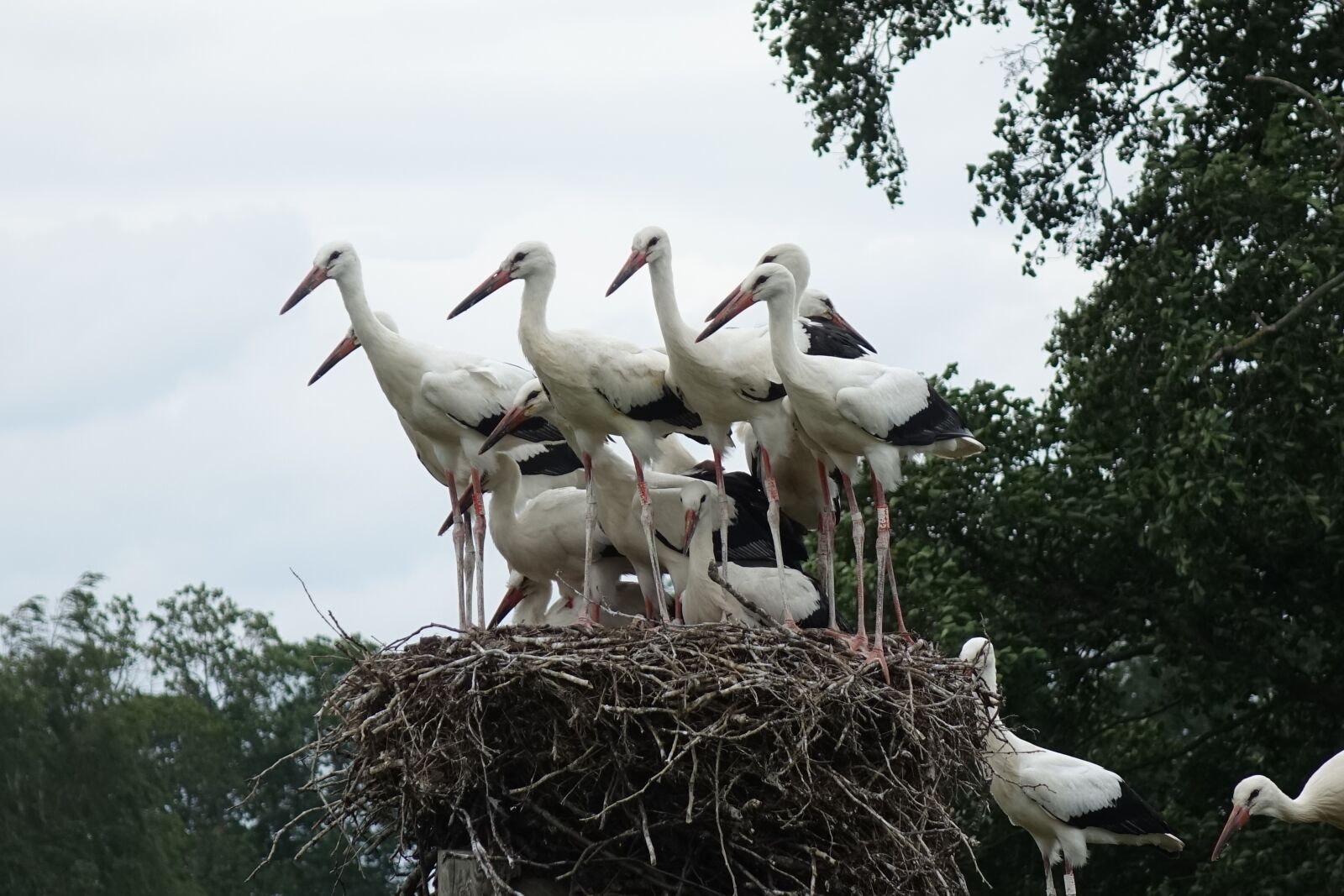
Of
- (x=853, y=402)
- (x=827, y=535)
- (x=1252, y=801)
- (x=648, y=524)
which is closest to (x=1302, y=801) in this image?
(x=1252, y=801)

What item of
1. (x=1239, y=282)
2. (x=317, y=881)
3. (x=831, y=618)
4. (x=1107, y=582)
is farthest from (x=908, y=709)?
(x=317, y=881)

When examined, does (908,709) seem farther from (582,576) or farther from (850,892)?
(582,576)

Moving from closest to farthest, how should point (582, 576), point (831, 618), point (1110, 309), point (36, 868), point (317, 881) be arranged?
point (831, 618) → point (582, 576) → point (1110, 309) → point (36, 868) → point (317, 881)

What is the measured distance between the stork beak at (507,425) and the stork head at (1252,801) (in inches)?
208

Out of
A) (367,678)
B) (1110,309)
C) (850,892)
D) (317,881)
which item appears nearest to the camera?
(850,892)

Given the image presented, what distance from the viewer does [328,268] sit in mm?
9344

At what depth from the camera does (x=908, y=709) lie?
24.0ft

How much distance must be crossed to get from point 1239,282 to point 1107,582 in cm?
291

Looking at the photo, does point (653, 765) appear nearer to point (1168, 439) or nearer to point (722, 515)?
point (722, 515)

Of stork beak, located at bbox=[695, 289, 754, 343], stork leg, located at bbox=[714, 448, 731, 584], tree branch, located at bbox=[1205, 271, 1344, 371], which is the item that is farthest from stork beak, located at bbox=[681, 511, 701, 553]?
tree branch, located at bbox=[1205, 271, 1344, 371]

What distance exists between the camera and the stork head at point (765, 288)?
8.12 metres

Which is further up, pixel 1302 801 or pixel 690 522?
pixel 690 522

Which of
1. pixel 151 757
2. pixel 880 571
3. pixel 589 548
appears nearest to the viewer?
pixel 880 571

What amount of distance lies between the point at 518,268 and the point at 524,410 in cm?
65
